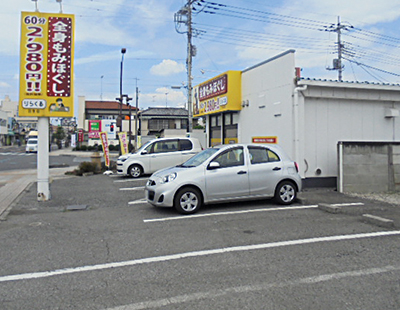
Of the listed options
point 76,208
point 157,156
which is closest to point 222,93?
point 157,156

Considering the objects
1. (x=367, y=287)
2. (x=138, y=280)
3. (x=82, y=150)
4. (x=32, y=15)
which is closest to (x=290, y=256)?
(x=367, y=287)

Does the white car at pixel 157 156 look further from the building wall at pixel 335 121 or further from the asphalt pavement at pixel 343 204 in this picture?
the building wall at pixel 335 121

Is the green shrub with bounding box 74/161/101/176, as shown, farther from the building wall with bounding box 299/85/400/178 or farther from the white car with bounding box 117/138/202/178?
the building wall with bounding box 299/85/400/178

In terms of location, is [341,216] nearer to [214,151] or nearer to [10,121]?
[214,151]

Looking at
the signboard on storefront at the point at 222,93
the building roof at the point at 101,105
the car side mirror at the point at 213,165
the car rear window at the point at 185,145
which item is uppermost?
the building roof at the point at 101,105

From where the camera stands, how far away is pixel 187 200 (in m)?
7.95

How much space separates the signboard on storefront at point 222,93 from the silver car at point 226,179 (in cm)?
541

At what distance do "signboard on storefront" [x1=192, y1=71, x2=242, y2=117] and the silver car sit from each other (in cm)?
541

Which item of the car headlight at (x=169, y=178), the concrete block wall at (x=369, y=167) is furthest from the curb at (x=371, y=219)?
the car headlight at (x=169, y=178)

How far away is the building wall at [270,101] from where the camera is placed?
11226mm

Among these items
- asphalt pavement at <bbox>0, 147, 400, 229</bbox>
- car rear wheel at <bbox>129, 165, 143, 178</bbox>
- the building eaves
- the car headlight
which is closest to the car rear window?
car rear wheel at <bbox>129, 165, 143, 178</bbox>

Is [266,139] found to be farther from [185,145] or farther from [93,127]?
A: [93,127]

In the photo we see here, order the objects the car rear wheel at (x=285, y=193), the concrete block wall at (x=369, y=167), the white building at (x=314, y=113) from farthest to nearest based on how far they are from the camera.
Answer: the white building at (x=314, y=113) < the concrete block wall at (x=369, y=167) < the car rear wheel at (x=285, y=193)

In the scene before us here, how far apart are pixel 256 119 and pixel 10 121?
264ft
